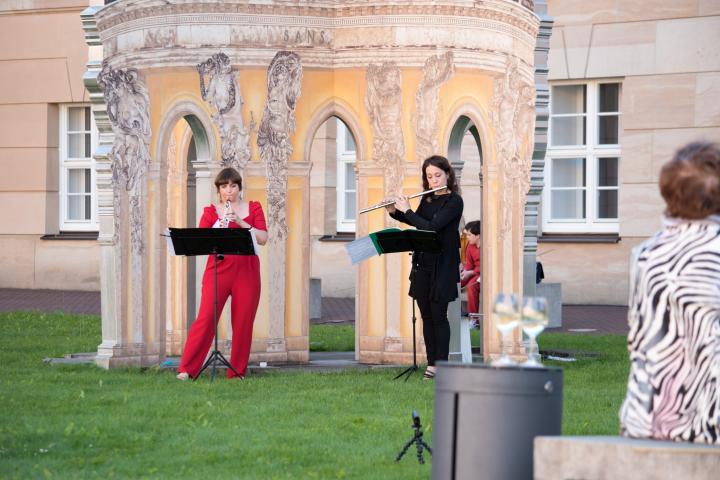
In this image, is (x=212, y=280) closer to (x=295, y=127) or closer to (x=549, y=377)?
(x=295, y=127)

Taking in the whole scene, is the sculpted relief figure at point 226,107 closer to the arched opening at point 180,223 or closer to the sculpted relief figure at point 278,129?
the sculpted relief figure at point 278,129

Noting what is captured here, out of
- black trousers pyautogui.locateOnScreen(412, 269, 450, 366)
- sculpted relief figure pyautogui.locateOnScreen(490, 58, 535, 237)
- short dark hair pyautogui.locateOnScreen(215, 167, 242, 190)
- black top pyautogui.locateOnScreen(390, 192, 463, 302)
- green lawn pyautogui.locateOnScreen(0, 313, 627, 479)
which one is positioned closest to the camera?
green lawn pyautogui.locateOnScreen(0, 313, 627, 479)

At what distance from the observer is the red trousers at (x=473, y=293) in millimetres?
19078

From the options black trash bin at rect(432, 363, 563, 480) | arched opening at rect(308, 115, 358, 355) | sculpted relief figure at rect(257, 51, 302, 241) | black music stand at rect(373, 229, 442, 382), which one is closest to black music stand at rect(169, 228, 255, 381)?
black music stand at rect(373, 229, 442, 382)

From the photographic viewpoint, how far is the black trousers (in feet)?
44.5

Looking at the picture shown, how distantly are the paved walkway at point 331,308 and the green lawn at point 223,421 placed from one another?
6623 millimetres

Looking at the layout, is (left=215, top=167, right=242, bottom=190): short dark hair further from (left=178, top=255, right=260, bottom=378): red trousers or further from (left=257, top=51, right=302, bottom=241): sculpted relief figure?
(left=257, top=51, right=302, bottom=241): sculpted relief figure

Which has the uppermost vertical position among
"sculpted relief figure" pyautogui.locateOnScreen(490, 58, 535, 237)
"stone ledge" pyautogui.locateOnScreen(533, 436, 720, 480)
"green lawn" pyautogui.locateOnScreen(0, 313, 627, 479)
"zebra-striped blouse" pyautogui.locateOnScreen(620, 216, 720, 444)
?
"sculpted relief figure" pyautogui.locateOnScreen(490, 58, 535, 237)

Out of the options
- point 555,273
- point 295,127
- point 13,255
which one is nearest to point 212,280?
point 295,127

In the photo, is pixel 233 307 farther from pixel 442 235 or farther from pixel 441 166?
pixel 441 166

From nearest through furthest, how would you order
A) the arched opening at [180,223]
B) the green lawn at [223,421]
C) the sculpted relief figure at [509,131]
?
A: the green lawn at [223,421] → the sculpted relief figure at [509,131] → the arched opening at [180,223]

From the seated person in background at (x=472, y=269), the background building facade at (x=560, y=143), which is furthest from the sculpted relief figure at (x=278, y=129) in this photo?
the background building facade at (x=560, y=143)

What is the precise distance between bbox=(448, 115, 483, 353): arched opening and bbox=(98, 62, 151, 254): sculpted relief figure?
3.08 m

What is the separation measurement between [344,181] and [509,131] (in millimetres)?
12823
